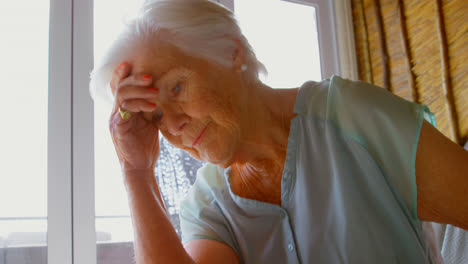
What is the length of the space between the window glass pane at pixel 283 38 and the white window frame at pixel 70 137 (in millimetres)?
925

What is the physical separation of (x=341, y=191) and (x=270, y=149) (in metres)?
0.23

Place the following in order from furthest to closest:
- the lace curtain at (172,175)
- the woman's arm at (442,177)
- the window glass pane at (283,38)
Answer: the window glass pane at (283,38), the lace curtain at (172,175), the woman's arm at (442,177)

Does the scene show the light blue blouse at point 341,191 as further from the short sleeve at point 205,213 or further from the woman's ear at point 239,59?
the woman's ear at point 239,59

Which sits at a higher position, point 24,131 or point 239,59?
point 239,59

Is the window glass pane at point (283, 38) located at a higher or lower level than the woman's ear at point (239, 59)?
higher

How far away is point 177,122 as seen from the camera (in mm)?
955

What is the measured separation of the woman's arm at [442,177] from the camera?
82 cm

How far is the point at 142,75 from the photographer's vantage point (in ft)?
2.89

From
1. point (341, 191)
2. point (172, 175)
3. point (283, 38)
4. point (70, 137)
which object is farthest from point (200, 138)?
point (283, 38)

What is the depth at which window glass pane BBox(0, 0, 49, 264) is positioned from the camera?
1.65m

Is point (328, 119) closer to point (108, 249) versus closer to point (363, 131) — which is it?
point (363, 131)

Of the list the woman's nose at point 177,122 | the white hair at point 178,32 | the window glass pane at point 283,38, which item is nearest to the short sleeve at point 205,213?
the woman's nose at point 177,122

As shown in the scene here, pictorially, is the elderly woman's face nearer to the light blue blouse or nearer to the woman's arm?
the light blue blouse

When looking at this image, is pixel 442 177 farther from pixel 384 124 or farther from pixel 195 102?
pixel 195 102
